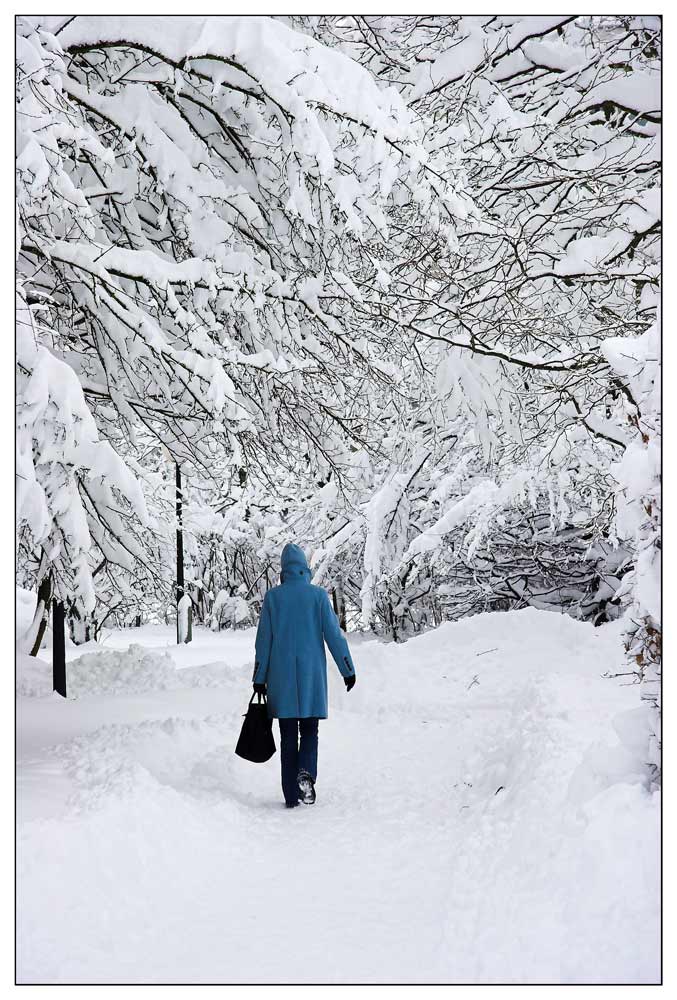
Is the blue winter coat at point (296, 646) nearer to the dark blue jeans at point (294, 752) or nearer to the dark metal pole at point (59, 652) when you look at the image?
the dark blue jeans at point (294, 752)

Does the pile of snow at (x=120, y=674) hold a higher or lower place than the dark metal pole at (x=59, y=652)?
lower

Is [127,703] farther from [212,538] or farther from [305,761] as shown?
[212,538]

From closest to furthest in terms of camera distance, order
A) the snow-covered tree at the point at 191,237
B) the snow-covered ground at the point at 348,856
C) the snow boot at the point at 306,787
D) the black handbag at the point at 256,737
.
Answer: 1. the snow-covered ground at the point at 348,856
2. the snow-covered tree at the point at 191,237
3. the black handbag at the point at 256,737
4. the snow boot at the point at 306,787

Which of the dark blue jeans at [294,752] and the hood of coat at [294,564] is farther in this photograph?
the hood of coat at [294,564]

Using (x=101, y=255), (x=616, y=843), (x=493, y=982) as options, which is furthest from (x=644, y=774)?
(x=101, y=255)

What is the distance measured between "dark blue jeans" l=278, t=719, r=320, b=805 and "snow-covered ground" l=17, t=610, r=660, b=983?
15 centimetres

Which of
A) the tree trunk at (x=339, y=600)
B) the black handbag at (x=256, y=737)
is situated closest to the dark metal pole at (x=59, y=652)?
the black handbag at (x=256, y=737)

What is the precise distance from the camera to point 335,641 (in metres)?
6.17

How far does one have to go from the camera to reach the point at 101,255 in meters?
4.78

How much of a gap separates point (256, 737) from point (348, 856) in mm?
1224

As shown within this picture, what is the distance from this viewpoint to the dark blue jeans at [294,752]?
6039mm

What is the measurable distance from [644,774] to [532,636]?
867cm

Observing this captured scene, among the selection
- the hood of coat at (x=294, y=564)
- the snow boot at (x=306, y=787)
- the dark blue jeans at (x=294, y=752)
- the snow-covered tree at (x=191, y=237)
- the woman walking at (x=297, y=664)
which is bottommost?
the snow boot at (x=306, y=787)

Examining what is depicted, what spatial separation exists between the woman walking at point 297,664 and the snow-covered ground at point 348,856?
0.30m
